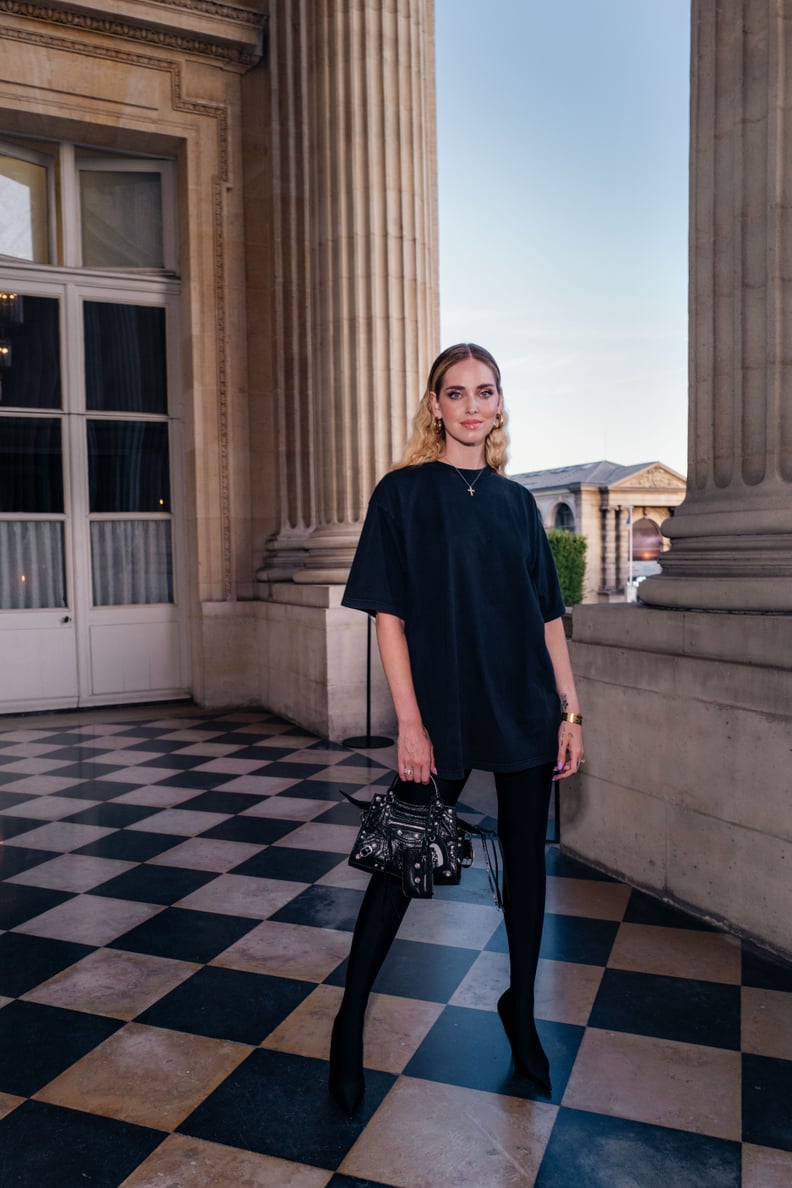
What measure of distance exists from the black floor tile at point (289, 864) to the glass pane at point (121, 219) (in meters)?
5.69

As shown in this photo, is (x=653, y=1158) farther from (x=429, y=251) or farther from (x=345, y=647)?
(x=429, y=251)

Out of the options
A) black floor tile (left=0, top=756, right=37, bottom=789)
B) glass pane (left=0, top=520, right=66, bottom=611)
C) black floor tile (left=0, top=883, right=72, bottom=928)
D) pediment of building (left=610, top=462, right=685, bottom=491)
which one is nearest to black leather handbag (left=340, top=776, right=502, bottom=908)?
black floor tile (left=0, top=883, right=72, bottom=928)

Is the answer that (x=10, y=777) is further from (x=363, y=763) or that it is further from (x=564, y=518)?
(x=564, y=518)

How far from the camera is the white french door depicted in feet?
24.1

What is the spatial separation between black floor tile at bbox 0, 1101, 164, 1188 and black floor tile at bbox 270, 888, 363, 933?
1108 millimetres

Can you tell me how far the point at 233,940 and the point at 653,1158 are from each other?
1.50 meters

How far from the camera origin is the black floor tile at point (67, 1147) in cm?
182

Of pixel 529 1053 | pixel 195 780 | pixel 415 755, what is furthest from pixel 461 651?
pixel 195 780

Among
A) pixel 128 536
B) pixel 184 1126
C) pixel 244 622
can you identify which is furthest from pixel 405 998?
pixel 128 536

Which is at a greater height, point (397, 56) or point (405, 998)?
point (397, 56)

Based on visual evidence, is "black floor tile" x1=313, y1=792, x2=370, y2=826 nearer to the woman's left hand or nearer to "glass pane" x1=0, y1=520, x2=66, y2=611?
the woman's left hand

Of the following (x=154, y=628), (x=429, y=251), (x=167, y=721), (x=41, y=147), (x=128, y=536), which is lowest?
(x=167, y=721)

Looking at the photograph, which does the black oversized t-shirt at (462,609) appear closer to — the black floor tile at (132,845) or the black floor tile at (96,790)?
the black floor tile at (132,845)

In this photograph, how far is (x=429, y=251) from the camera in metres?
6.59
